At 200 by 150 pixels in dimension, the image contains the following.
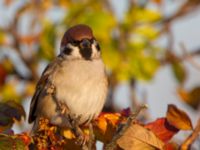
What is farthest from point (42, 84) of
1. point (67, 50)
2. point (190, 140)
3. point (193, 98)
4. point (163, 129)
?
point (190, 140)

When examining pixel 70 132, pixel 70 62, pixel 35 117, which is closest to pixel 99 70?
pixel 70 62

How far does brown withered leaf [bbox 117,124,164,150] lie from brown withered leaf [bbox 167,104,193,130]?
107 mm

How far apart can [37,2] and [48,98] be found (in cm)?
229

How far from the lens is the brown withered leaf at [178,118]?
303 centimetres

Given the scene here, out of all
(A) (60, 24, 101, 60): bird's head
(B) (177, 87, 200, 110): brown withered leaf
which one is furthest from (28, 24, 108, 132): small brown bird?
(B) (177, 87, 200, 110): brown withered leaf

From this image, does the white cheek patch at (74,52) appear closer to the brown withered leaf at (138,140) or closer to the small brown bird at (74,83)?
the small brown bird at (74,83)

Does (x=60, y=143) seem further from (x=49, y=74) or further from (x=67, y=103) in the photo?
(x=49, y=74)

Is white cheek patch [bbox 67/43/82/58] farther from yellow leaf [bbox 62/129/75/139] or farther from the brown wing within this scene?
yellow leaf [bbox 62/129/75/139]

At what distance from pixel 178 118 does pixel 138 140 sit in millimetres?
224

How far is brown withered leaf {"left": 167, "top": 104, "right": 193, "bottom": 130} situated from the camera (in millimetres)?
3029

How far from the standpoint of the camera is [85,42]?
419 cm

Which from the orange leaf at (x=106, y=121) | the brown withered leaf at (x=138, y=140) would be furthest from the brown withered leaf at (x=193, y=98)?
the brown withered leaf at (x=138, y=140)

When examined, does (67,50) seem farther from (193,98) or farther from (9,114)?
(9,114)

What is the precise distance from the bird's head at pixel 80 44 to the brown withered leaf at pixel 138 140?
113 centimetres
